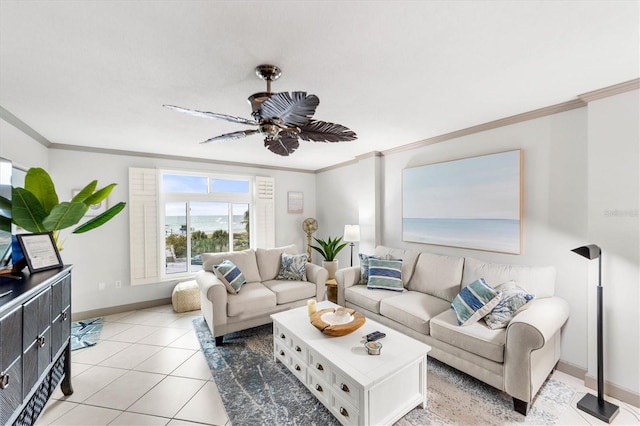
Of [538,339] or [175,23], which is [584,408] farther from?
[175,23]

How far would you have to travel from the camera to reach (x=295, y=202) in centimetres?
555

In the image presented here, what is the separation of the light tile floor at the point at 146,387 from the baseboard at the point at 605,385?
1.7 inches

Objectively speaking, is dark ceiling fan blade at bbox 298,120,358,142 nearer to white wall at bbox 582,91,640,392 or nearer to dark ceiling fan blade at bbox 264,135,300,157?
dark ceiling fan blade at bbox 264,135,300,157

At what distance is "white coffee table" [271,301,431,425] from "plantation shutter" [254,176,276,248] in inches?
116

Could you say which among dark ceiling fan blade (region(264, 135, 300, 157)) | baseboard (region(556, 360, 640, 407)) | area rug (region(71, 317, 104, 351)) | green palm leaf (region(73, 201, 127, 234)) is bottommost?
area rug (region(71, 317, 104, 351))

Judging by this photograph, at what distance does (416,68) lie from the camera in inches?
70.1

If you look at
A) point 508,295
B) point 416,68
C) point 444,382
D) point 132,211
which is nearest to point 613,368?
point 508,295

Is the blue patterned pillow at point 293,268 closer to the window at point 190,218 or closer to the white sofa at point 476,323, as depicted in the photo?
the white sofa at point 476,323

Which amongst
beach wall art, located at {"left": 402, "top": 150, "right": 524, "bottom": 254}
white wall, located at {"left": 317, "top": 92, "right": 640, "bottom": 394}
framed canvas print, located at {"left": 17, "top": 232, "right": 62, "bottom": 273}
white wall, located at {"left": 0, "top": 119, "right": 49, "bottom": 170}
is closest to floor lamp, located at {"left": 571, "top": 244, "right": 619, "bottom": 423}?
white wall, located at {"left": 317, "top": 92, "right": 640, "bottom": 394}

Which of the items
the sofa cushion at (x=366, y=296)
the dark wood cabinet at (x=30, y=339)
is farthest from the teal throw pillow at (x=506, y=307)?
the dark wood cabinet at (x=30, y=339)

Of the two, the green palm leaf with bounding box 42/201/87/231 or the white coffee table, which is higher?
the green palm leaf with bounding box 42/201/87/231

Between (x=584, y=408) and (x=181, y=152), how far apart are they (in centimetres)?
512

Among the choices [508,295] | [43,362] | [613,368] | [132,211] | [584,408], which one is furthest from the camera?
[132,211]

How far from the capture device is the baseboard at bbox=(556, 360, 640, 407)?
198 centimetres
